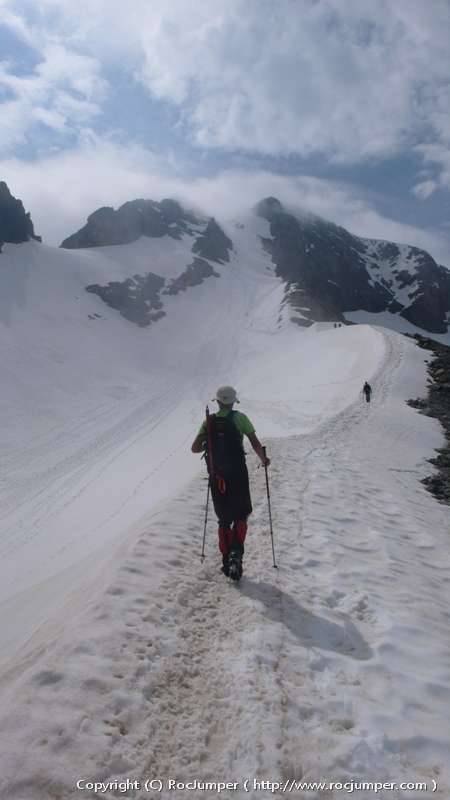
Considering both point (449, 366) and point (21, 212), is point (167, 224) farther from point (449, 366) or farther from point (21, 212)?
point (449, 366)

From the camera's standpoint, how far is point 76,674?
4.27 metres

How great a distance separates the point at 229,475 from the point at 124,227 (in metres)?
133

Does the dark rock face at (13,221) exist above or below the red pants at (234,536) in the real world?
above

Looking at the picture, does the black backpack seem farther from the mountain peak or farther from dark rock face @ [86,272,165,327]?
the mountain peak

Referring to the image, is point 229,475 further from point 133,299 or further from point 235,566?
point 133,299

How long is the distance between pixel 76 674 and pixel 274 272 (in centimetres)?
13157

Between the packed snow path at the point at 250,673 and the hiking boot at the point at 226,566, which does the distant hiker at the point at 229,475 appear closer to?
the hiking boot at the point at 226,566

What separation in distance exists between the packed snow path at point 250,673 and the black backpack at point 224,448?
1.50 metres

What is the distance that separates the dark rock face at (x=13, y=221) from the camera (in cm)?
8888

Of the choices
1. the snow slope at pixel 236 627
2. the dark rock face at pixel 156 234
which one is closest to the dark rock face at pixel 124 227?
the dark rock face at pixel 156 234

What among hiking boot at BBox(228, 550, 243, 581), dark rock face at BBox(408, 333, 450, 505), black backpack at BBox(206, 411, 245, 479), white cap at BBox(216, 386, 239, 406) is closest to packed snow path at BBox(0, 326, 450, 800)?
hiking boot at BBox(228, 550, 243, 581)

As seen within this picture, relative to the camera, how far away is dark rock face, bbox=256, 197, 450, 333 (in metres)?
153

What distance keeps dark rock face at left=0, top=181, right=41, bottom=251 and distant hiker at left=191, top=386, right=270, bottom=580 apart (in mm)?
93250

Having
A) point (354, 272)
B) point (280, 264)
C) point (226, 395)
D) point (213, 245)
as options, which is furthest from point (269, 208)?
point (226, 395)
